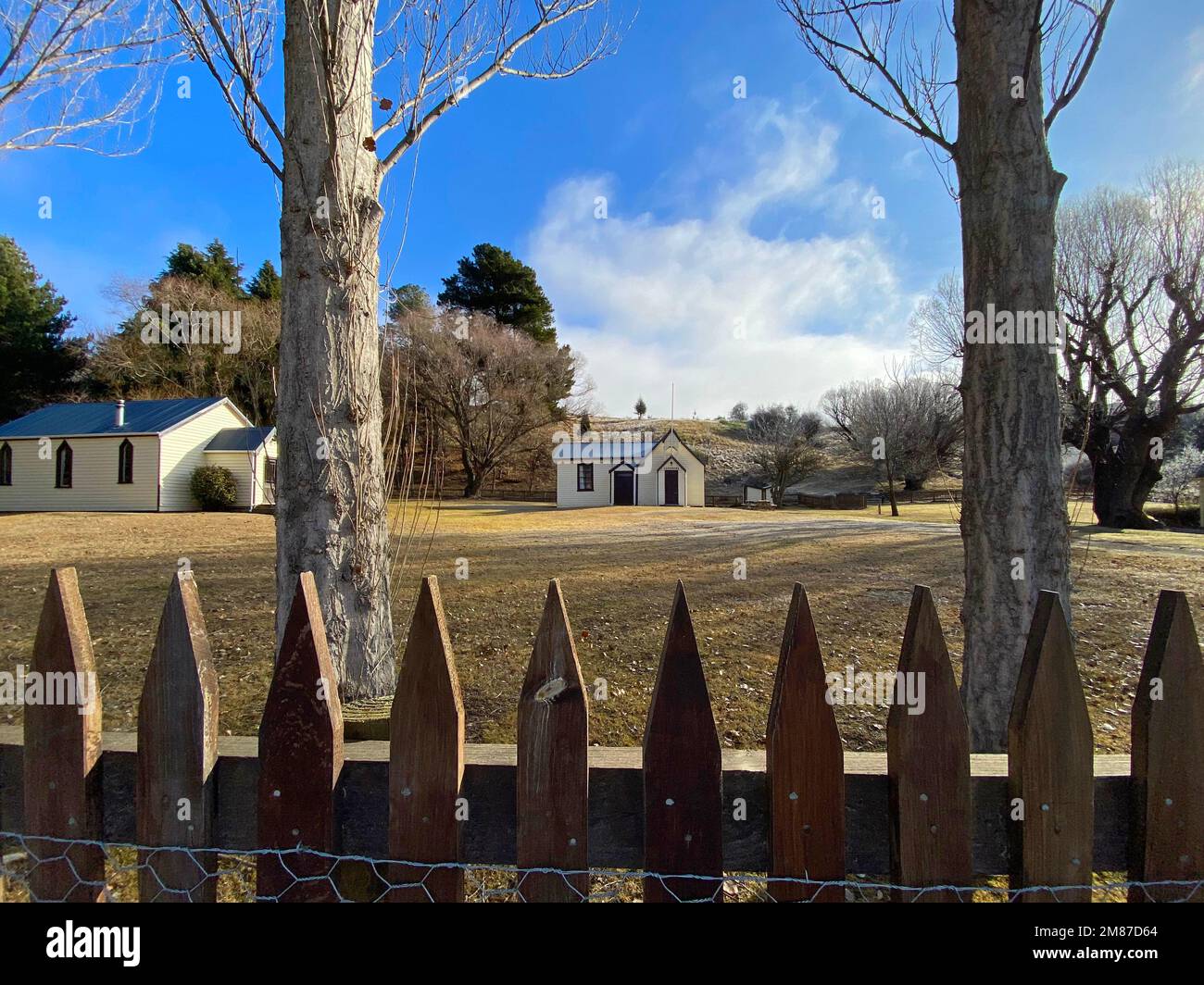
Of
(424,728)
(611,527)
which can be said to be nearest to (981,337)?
(424,728)

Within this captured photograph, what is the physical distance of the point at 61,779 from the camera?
1.06m

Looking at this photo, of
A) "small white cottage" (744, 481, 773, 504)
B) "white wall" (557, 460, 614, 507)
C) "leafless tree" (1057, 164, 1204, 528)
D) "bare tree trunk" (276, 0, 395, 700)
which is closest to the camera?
"bare tree trunk" (276, 0, 395, 700)

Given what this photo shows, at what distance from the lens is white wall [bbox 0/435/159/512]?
21.0m

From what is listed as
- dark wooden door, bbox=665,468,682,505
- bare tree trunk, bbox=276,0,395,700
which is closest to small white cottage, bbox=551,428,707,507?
dark wooden door, bbox=665,468,682,505

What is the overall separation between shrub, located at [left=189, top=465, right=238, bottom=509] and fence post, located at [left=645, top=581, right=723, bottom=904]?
85.0ft

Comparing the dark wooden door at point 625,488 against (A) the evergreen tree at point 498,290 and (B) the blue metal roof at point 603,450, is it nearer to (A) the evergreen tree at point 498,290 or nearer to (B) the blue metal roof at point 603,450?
(B) the blue metal roof at point 603,450

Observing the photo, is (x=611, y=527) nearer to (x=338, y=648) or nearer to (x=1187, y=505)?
(x=338, y=648)

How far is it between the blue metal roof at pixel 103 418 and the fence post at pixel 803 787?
26786mm

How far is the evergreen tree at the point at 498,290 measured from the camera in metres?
40.2

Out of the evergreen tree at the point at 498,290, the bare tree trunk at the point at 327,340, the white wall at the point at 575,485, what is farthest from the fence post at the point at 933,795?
the evergreen tree at the point at 498,290

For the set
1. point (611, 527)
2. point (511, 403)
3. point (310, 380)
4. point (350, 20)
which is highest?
point (511, 403)

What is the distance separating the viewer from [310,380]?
237cm

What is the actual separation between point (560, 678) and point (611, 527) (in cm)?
1439

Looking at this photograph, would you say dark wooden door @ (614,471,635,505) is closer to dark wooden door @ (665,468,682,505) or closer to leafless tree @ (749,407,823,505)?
dark wooden door @ (665,468,682,505)
